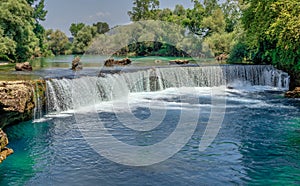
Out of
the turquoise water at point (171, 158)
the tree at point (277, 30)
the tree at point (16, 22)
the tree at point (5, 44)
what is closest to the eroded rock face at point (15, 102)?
the turquoise water at point (171, 158)

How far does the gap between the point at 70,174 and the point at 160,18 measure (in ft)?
163

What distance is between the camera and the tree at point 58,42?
61.1 metres

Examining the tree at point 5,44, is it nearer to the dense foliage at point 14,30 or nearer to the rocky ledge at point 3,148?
the dense foliage at point 14,30

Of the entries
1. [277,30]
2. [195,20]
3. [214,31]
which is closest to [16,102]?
[277,30]

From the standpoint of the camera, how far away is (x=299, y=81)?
18016 mm

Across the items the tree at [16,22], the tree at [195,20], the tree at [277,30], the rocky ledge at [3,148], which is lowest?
the rocky ledge at [3,148]

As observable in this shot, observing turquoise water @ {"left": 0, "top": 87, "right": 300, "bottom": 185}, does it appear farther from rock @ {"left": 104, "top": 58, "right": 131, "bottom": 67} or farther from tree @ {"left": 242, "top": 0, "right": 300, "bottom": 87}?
rock @ {"left": 104, "top": 58, "right": 131, "bottom": 67}

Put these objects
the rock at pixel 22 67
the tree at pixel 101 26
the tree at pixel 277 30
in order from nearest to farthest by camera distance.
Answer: the tree at pixel 277 30 → the rock at pixel 22 67 → the tree at pixel 101 26

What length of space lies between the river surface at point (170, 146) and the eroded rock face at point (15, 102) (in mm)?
296

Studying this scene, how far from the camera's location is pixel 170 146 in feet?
27.2

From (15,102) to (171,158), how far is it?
472 cm

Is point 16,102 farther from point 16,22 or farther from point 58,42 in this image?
point 58,42

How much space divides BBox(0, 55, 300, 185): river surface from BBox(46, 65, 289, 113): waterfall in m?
0.26

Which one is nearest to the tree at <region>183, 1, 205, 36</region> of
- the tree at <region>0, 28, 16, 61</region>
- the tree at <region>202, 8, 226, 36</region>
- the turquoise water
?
the tree at <region>202, 8, 226, 36</region>
